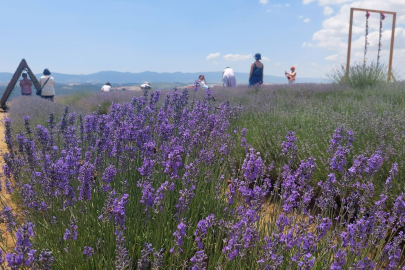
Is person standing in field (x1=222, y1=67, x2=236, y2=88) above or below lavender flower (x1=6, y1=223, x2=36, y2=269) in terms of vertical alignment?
above

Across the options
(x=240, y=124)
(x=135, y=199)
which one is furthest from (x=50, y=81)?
(x=135, y=199)

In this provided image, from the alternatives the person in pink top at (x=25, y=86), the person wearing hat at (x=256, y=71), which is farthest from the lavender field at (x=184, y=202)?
the person in pink top at (x=25, y=86)

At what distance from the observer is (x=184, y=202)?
179cm

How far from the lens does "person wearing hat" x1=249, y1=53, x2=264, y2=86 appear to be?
435 inches

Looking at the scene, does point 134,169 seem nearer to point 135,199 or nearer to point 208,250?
point 135,199

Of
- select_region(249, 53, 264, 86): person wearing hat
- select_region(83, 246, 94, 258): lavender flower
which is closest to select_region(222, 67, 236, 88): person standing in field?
select_region(249, 53, 264, 86): person wearing hat

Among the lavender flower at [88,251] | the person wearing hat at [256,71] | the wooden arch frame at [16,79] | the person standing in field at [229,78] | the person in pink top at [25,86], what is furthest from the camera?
the wooden arch frame at [16,79]

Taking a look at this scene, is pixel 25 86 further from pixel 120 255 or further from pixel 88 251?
pixel 120 255

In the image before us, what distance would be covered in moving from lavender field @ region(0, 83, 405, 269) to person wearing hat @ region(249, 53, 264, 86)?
22.4 feet

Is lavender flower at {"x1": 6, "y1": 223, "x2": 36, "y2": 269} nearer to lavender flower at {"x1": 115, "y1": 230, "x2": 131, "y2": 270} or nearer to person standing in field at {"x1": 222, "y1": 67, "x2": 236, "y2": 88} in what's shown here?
lavender flower at {"x1": 115, "y1": 230, "x2": 131, "y2": 270}

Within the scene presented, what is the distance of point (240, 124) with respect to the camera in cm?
562

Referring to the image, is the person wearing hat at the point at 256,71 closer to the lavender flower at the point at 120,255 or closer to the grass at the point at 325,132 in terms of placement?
the grass at the point at 325,132

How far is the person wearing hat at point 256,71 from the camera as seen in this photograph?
36.2 feet

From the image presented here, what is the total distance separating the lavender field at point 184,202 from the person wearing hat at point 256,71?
22.4 feet
